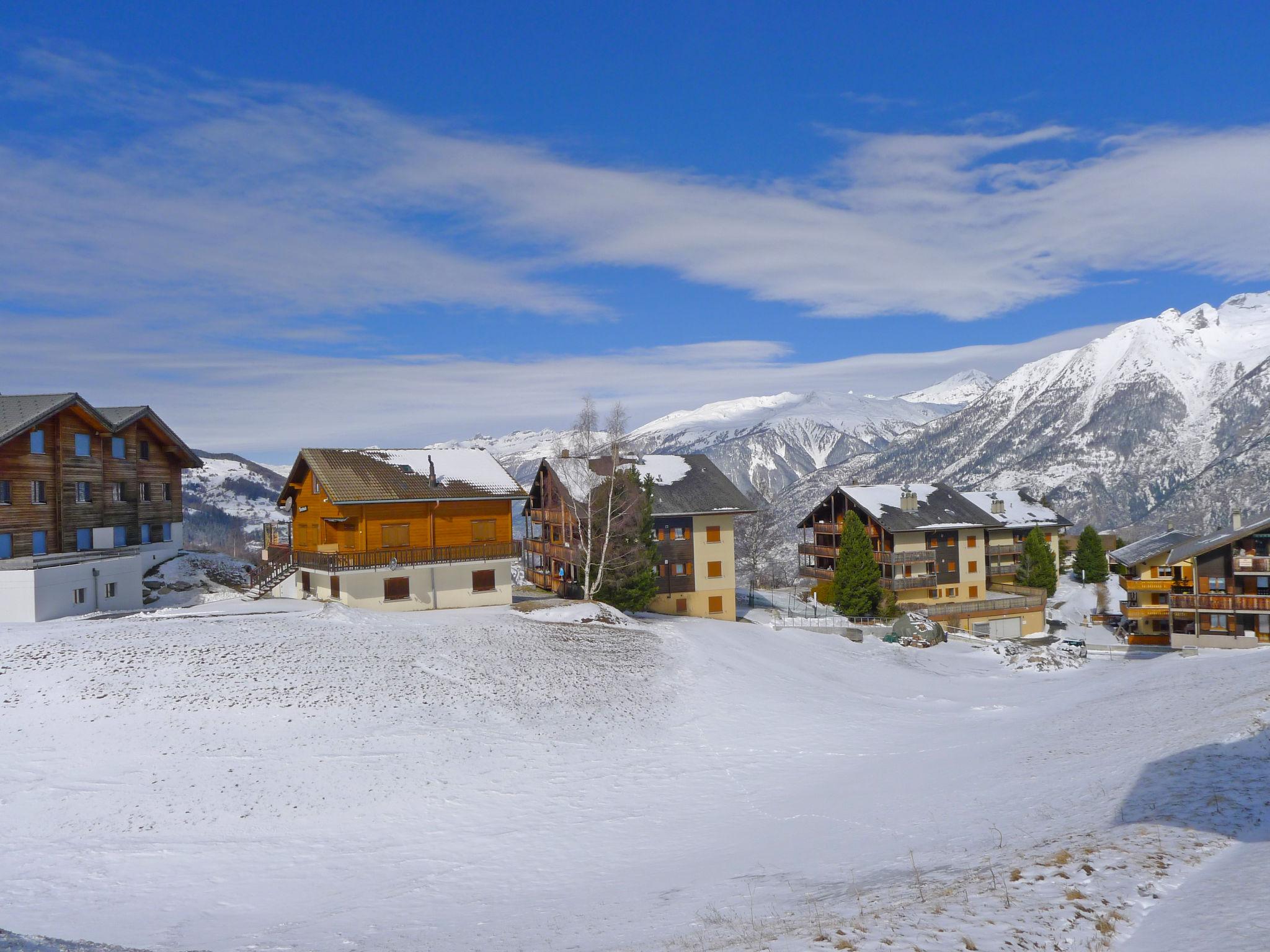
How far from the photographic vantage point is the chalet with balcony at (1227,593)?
57125 mm

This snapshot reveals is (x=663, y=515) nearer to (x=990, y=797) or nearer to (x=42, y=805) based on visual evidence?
(x=990, y=797)

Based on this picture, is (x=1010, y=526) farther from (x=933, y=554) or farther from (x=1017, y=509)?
(x=933, y=554)

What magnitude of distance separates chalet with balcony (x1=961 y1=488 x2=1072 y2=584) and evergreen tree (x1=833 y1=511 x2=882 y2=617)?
72.8ft

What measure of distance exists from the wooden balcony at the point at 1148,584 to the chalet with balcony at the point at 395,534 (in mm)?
55085

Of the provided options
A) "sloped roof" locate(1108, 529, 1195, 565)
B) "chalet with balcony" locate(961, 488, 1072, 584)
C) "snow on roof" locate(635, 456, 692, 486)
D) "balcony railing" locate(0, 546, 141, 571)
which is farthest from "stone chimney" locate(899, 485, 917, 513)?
"balcony railing" locate(0, 546, 141, 571)

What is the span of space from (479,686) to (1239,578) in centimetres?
5932

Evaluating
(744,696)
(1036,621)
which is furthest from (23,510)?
(1036,621)

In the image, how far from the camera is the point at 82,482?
4334 cm

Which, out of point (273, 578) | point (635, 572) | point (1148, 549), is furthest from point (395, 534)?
point (1148, 549)

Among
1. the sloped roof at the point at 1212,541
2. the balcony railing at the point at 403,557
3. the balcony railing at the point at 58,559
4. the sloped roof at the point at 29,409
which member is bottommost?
the sloped roof at the point at 1212,541

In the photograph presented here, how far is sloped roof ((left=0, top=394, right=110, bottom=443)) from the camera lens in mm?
38219

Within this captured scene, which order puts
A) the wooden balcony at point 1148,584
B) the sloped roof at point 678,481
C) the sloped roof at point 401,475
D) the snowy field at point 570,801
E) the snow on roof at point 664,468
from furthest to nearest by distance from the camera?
1. the wooden balcony at point 1148,584
2. the snow on roof at point 664,468
3. the sloped roof at point 678,481
4. the sloped roof at point 401,475
5. the snowy field at point 570,801

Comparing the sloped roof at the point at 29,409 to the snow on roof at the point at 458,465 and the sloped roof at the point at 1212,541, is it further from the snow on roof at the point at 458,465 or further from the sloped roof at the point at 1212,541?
the sloped roof at the point at 1212,541

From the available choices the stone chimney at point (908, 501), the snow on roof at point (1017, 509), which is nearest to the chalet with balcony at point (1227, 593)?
the stone chimney at point (908, 501)
